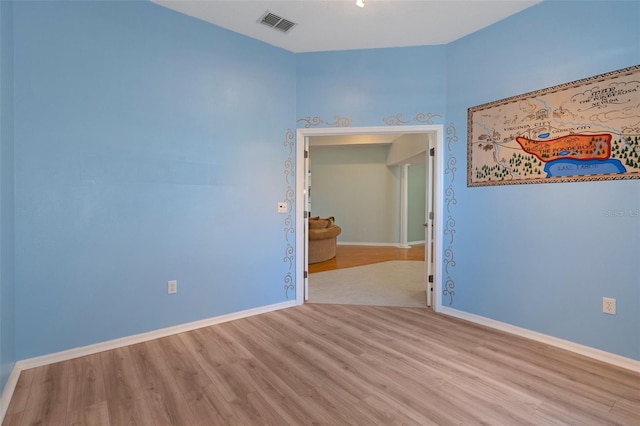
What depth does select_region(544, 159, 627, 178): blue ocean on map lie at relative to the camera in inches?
91.7

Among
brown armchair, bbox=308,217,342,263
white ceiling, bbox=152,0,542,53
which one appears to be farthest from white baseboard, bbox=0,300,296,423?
white ceiling, bbox=152,0,542,53

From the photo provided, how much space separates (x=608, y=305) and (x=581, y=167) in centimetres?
109

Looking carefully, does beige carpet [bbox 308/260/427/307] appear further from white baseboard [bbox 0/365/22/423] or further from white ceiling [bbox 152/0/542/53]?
white ceiling [bbox 152/0/542/53]

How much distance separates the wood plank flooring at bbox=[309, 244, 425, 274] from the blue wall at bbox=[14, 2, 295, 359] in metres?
2.59

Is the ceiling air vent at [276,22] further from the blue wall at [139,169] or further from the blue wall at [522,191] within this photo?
the blue wall at [522,191]

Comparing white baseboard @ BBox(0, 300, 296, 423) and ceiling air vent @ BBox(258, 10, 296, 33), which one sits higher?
ceiling air vent @ BBox(258, 10, 296, 33)

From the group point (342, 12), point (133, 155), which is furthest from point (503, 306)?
point (133, 155)

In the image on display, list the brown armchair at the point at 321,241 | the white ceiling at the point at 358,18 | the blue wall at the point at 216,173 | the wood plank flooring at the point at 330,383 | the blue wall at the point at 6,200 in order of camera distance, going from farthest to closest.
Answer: the brown armchair at the point at 321,241
the white ceiling at the point at 358,18
the blue wall at the point at 216,173
the blue wall at the point at 6,200
the wood plank flooring at the point at 330,383

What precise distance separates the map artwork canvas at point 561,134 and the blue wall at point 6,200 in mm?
3764

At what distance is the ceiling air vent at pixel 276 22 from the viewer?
9.59 ft

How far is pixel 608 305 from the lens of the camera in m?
2.36

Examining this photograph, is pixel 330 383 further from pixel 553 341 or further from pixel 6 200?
pixel 6 200

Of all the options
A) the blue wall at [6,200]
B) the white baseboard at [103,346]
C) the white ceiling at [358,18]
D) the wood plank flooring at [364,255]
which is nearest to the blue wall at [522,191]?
the white ceiling at [358,18]

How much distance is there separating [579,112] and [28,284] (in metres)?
4.45
